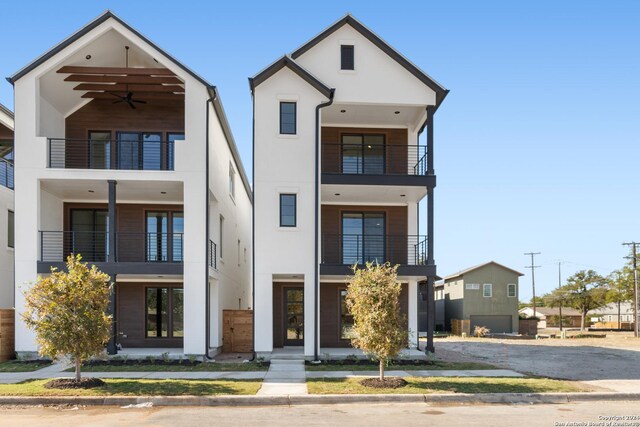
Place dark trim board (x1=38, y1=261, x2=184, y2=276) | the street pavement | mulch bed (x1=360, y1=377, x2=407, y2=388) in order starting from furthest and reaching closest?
dark trim board (x1=38, y1=261, x2=184, y2=276) → mulch bed (x1=360, y1=377, x2=407, y2=388) → the street pavement

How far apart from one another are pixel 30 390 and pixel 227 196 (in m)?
13.6

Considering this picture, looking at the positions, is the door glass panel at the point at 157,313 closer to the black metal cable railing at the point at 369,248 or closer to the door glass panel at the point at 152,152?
the door glass panel at the point at 152,152

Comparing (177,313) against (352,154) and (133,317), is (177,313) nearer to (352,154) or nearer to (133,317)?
→ (133,317)

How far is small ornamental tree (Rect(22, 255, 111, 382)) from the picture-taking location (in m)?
13.4

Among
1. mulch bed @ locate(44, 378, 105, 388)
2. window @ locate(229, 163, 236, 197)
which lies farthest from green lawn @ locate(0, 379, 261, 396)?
window @ locate(229, 163, 236, 197)

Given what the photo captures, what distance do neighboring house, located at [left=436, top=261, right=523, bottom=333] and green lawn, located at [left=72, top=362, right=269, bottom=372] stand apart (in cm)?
2886

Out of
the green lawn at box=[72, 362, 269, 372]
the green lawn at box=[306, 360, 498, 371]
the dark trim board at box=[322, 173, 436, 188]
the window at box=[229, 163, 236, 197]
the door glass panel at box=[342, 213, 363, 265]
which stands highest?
the window at box=[229, 163, 236, 197]

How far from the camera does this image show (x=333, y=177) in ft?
64.1

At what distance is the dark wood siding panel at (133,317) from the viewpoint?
69.5ft

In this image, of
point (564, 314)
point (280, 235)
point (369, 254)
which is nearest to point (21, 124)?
point (280, 235)

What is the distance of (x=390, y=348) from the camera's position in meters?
14.1

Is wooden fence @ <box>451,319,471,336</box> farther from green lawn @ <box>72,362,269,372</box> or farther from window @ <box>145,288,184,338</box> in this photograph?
green lawn @ <box>72,362,269,372</box>

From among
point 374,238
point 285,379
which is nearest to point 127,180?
point 285,379

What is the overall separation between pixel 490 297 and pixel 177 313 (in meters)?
29.0
